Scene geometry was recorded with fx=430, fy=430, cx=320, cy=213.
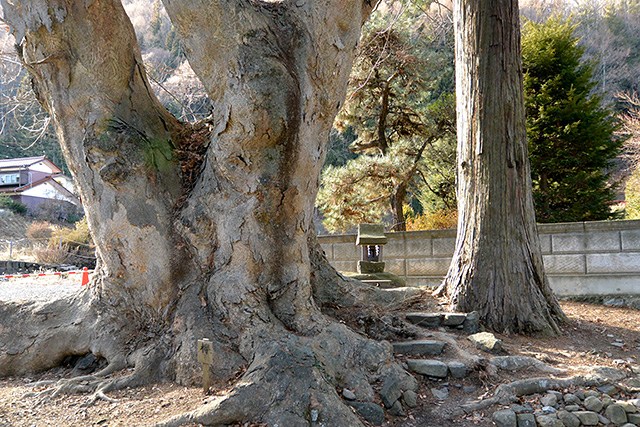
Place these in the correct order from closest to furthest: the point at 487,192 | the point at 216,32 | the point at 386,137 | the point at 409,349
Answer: the point at 216,32 → the point at 409,349 → the point at 487,192 → the point at 386,137

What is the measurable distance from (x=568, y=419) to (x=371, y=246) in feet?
14.3

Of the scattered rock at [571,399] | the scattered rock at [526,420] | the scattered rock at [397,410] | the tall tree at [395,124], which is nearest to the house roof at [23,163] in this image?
the tall tree at [395,124]

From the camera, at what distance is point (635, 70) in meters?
21.7

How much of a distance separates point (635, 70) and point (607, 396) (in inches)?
956

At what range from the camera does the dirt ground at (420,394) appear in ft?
9.52

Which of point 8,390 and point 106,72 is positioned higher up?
point 106,72

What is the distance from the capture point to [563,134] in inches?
348

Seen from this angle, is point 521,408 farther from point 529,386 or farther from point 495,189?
point 495,189

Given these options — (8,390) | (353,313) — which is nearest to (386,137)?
(353,313)

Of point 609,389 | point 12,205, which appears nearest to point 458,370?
point 609,389

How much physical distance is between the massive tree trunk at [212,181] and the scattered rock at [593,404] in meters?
1.36

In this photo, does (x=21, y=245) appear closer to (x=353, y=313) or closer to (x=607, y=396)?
(x=353, y=313)

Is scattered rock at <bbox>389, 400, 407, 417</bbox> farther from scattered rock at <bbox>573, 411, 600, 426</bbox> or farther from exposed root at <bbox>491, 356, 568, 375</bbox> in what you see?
scattered rock at <bbox>573, 411, 600, 426</bbox>

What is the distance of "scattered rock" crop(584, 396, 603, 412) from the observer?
3.38 m
